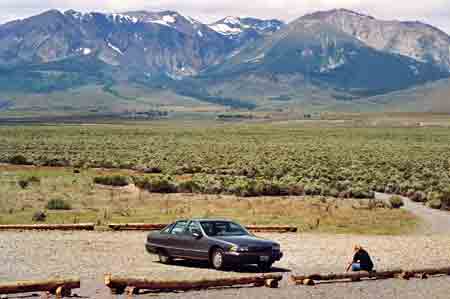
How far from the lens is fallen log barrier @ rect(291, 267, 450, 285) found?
2019cm

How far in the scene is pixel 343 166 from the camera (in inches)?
2628

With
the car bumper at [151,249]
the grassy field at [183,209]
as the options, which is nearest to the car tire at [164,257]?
the car bumper at [151,249]

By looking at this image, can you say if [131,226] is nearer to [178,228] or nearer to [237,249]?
[178,228]

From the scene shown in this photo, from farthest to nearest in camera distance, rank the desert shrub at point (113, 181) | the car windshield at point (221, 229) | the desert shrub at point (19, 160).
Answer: the desert shrub at point (19, 160) → the desert shrub at point (113, 181) → the car windshield at point (221, 229)

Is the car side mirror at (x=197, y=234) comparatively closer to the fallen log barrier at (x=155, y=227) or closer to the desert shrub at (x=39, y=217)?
the fallen log barrier at (x=155, y=227)

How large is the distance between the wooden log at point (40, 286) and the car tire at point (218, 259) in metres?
4.33

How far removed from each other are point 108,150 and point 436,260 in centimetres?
6898

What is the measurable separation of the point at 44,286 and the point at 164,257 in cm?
558

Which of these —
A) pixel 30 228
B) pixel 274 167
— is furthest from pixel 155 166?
pixel 30 228

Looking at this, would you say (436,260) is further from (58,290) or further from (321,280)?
(58,290)

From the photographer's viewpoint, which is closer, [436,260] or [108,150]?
[436,260]

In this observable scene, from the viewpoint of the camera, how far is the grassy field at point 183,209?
113 feet

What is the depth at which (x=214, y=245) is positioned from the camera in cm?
2156

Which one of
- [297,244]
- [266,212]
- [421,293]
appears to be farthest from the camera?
[266,212]
